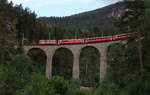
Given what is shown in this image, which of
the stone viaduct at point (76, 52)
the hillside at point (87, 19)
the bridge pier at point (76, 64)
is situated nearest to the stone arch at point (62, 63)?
the stone viaduct at point (76, 52)

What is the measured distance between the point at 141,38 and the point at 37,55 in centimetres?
3675

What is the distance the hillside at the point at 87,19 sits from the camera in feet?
459

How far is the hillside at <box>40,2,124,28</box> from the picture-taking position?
139875 mm

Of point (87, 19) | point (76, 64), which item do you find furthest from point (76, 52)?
point (87, 19)

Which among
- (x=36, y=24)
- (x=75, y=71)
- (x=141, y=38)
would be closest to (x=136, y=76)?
(x=141, y=38)

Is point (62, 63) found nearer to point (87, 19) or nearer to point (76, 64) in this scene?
point (76, 64)

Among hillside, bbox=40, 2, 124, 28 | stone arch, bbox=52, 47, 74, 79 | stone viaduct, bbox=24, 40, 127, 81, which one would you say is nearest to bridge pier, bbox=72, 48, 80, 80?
stone viaduct, bbox=24, 40, 127, 81

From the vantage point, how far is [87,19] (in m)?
152

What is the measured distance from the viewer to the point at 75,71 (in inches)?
1561

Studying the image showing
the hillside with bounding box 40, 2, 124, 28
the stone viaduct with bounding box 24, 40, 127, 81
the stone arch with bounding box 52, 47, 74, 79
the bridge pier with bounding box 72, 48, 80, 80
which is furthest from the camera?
the hillside with bounding box 40, 2, 124, 28

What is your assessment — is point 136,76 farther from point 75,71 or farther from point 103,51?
point 75,71

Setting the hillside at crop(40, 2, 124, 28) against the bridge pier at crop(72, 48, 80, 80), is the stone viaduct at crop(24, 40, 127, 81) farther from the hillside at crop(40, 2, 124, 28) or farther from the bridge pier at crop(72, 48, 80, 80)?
the hillside at crop(40, 2, 124, 28)

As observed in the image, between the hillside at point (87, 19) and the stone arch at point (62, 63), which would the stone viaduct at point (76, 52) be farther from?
the hillside at point (87, 19)

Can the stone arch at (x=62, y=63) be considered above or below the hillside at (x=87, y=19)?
below
